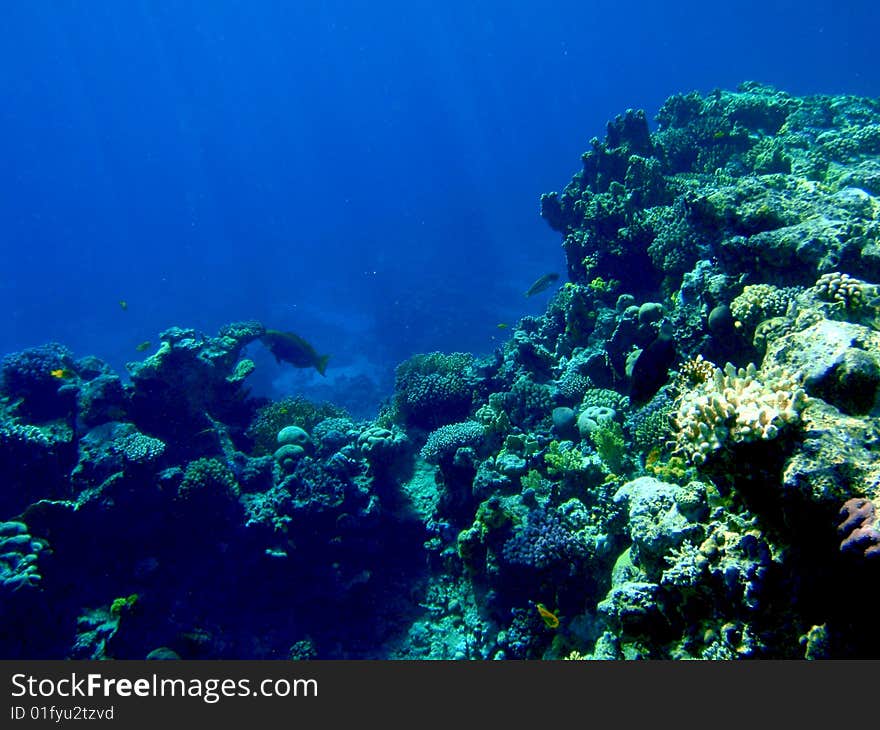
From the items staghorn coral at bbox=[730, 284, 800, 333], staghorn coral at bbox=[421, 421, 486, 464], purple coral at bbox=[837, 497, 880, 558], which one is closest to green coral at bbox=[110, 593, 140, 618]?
staghorn coral at bbox=[421, 421, 486, 464]

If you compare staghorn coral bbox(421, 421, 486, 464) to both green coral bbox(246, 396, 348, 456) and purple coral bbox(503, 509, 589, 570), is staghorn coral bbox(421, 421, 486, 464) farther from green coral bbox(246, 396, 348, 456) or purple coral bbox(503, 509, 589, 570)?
green coral bbox(246, 396, 348, 456)

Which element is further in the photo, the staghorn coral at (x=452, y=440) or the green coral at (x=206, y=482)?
the staghorn coral at (x=452, y=440)

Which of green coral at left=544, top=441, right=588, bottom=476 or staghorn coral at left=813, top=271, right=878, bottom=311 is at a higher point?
staghorn coral at left=813, top=271, right=878, bottom=311

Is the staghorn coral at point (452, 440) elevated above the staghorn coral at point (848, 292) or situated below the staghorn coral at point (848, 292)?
above

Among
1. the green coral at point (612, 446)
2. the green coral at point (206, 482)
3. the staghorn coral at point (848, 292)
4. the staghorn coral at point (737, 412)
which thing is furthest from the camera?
the green coral at point (206, 482)

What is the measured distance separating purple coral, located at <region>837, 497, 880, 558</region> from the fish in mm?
11642

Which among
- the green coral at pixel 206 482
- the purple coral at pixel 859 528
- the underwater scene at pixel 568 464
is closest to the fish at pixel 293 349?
the underwater scene at pixel 568 464

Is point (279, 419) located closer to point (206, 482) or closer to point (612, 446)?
point (206, 482)

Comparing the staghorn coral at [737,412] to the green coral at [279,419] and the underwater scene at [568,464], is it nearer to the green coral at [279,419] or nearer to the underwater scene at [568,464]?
the underwater scene at [568,464]

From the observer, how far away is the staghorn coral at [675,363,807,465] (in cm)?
345

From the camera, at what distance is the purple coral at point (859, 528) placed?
262 cm

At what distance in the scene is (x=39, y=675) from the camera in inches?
160

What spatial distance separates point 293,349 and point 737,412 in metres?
11.8

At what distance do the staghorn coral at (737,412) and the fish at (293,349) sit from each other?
10505mm
